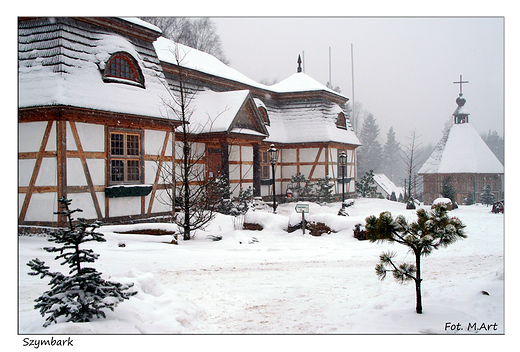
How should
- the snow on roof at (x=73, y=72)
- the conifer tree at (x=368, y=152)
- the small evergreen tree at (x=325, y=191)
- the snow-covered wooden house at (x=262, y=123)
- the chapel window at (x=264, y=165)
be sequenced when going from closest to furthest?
the snow on roof at (x=73, y=72), the snow-covered wooden house at (x=262, y=123), the chapel window at (x=264, y=165), the small evergreen tree at (x=325, y=191), the conifer tree at (x=368, y=152)

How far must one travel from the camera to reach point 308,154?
22.0 m

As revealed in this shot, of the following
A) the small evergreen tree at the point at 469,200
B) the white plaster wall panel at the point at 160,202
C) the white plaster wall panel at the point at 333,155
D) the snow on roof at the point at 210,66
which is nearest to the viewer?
the white plaster wall panel at the point at 160,202

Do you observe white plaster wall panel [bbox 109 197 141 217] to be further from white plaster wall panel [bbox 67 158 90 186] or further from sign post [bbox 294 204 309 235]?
sign post [bbox 294 204 309 235]

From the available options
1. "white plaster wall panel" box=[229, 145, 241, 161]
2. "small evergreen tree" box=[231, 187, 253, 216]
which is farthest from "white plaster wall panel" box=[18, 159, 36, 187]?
"white plaster wall panel" box=[229, 145, 241, 161]

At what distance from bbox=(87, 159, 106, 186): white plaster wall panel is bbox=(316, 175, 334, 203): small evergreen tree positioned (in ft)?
42.6

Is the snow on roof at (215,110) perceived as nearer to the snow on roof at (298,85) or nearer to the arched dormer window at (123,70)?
the arched dormer window at (123,70)

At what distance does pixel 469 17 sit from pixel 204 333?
584cm

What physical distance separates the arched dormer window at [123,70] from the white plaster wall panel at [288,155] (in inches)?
472

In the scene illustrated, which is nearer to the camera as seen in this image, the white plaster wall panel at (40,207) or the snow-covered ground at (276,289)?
the snow-covered ground at (276,289)

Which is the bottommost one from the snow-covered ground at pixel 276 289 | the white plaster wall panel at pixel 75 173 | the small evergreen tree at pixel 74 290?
the snow-covered ground at pixel 276 289

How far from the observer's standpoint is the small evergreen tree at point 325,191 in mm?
20734

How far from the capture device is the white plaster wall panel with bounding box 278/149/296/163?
22.1 meters

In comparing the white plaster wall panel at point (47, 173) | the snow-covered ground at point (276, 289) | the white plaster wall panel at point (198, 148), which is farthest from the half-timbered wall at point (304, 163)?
the white plaster wall panel at point (47, 173)

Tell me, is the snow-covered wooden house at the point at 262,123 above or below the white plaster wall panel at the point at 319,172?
above
